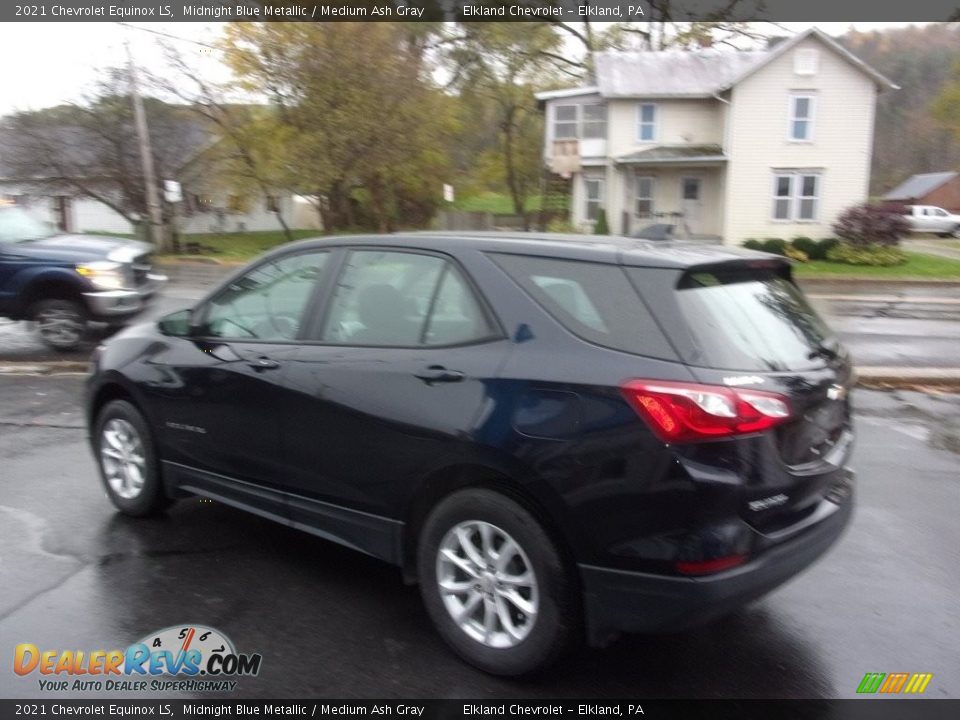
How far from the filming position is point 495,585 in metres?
3.24

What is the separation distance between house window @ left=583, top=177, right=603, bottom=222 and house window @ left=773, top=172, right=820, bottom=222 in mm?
7149

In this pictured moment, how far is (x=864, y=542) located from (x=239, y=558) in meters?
3.51

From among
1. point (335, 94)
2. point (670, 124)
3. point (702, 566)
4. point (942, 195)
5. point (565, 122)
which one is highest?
point (335, 94)

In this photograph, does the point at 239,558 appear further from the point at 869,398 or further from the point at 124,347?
the point at 869,398

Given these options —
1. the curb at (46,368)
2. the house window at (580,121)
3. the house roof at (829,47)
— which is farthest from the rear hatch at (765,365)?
the house window at (580,121)

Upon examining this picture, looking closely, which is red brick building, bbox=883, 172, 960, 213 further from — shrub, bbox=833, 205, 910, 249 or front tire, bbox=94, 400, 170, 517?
front tire, bbox=94, 400, 170, 517

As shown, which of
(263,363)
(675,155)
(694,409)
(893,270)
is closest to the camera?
(694,409)

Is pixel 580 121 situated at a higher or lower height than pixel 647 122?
higher

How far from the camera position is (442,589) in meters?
Answer: 3.40

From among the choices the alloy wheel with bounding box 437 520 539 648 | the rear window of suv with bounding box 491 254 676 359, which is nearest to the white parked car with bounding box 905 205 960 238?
the rear window of suv with bounding box 491 254 676 359

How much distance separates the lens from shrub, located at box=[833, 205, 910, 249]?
25719 millimetres

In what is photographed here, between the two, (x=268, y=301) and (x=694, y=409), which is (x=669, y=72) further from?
(x=694, y=409)

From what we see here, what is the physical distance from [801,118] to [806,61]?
1.87m

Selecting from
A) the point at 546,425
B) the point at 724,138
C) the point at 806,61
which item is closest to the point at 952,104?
the point at 806,61
